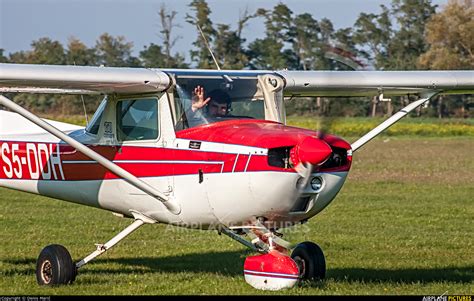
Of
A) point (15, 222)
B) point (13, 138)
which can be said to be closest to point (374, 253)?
point (13, 138)

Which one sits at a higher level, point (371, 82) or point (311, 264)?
point (371, 82)

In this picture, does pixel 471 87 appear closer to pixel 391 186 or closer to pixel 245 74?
pixel 245 74

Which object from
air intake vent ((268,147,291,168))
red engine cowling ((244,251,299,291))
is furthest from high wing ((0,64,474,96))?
red engine cowling ((244,251,299,291))

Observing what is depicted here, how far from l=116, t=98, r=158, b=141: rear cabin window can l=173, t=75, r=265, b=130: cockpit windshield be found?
1.09 ft

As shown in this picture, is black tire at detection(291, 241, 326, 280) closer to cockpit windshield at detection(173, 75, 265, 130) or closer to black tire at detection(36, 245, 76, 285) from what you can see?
cockpit windshield at detection(173, 75, 265, 130)

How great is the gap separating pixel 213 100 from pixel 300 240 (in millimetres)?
4807

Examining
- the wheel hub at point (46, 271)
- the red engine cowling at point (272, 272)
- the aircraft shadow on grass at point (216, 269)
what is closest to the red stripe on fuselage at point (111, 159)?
the red engine cowling at point (272, 272)

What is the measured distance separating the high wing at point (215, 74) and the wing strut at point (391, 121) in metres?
0.12

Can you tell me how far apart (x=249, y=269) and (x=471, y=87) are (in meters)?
4.25

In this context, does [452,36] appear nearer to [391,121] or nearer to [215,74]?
[391,121]

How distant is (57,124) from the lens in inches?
476

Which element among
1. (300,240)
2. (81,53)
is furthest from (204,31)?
(300,240)

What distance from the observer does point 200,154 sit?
9.07m

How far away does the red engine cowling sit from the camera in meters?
8.73
